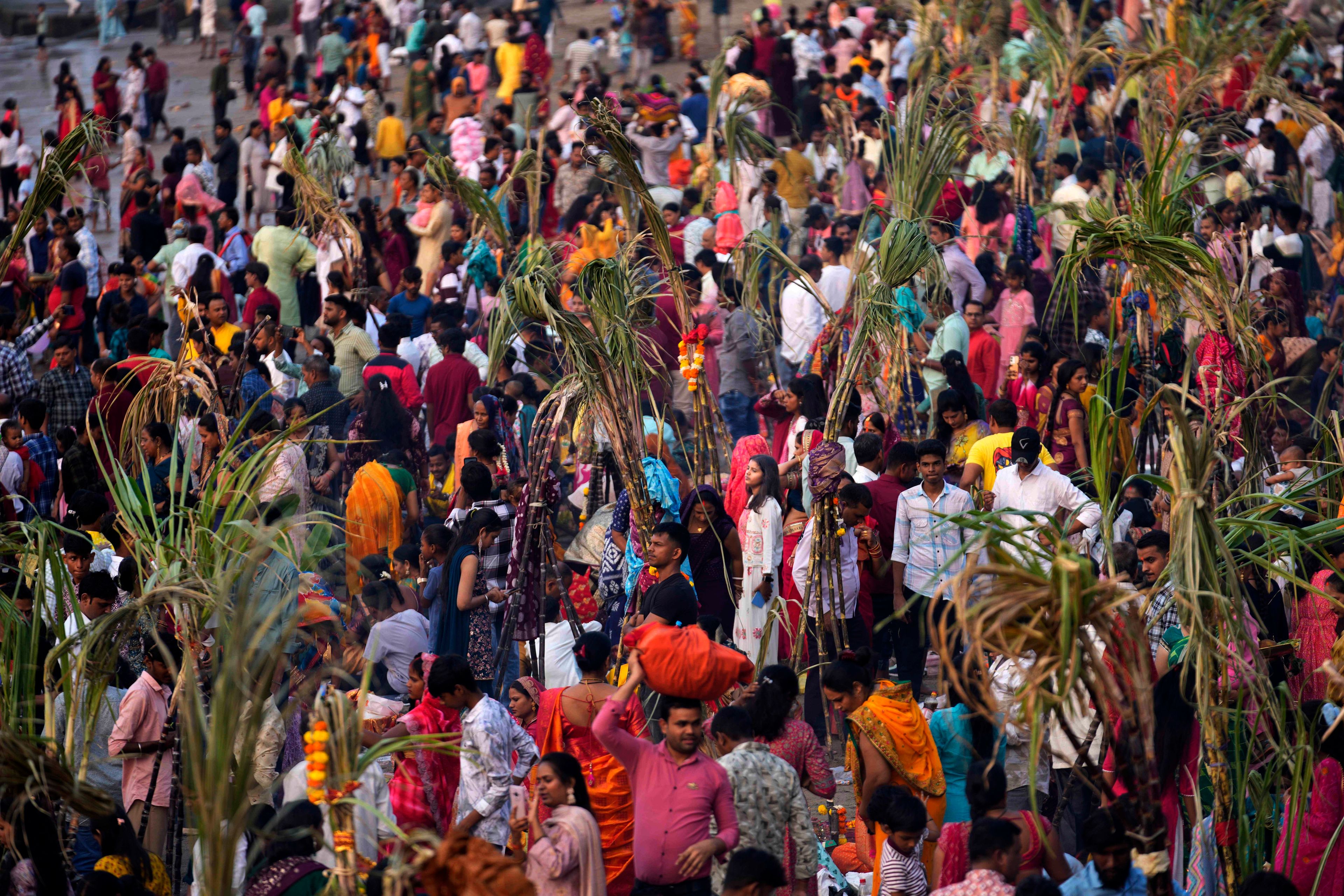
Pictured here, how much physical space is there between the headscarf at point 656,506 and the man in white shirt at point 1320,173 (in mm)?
8916

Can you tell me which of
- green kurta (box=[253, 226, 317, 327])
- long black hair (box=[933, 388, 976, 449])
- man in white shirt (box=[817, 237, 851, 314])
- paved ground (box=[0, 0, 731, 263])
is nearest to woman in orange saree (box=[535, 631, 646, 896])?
long black hair (box=[933, 388, 976, 449])

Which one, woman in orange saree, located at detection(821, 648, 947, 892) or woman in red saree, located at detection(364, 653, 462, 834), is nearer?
woman in orange saree, located at detection(821, 648, 947, 892)

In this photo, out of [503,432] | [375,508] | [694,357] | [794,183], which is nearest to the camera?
[694,357]

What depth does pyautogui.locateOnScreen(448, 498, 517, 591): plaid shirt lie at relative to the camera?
301 inches

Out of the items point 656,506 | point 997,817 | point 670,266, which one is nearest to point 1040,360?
point 670,266

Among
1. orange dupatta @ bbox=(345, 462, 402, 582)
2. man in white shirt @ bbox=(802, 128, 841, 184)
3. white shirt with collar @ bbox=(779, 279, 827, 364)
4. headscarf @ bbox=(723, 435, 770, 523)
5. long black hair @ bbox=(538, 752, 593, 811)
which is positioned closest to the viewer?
long black hair @ bbox=(538, 752, 593, 811)

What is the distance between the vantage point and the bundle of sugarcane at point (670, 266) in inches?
306

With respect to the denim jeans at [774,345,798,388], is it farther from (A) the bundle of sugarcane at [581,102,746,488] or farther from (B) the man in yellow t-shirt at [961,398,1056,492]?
(B) the man in yellow t-shirt at [961,398,1056,492]

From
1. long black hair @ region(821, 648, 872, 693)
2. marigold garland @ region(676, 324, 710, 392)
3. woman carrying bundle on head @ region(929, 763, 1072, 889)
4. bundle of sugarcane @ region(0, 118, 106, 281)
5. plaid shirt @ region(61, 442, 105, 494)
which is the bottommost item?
plaid shirt @ region(61, 442, 105, 494)

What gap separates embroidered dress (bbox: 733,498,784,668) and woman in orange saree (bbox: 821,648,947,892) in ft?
5.02

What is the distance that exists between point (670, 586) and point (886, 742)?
133 centimetres

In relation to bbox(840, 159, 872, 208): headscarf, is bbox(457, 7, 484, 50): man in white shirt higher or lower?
higher

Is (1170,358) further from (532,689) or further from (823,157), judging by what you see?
(823,157)

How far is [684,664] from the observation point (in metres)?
5.18
